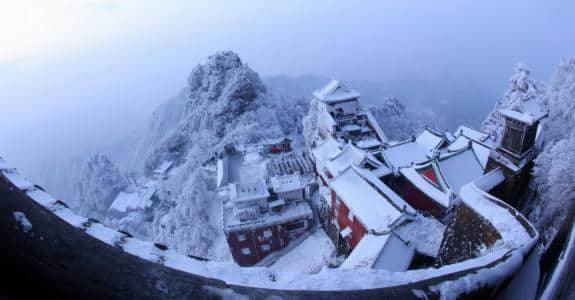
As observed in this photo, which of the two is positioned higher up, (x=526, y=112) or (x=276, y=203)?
(x=526, y=112)

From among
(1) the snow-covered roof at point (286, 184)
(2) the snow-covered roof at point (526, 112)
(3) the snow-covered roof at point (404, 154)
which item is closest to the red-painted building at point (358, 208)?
(1) the snow-covered roof at point (286, 184)

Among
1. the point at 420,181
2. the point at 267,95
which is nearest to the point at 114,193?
the point at 267,95

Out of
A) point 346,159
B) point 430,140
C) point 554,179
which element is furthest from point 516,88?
point 554,179

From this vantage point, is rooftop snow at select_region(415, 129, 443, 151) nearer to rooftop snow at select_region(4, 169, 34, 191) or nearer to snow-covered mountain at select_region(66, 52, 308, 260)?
snow-covered mountain at select_region(66, 52, 308, 260)

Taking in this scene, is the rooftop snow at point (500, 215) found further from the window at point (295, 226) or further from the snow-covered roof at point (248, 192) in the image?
the snow-covered roof at point (248, 192)

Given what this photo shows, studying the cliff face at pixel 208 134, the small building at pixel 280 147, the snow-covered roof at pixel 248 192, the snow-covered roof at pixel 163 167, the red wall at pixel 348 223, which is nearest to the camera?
the red wall at pixel 348 223

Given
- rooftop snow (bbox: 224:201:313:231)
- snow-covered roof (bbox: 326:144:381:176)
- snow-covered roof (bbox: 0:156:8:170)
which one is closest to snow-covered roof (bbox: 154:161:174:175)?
rooftop snow (bbox: 224:201:313:231)

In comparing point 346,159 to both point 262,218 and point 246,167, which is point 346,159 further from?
point 246,167
